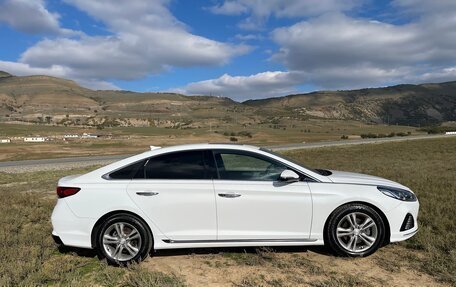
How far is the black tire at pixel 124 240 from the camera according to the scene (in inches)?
206

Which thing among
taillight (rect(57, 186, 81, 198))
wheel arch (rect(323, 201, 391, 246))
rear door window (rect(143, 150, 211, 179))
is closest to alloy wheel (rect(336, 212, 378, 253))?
wheel arch (rect(323, 201, 391, 246))

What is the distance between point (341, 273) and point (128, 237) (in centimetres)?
267

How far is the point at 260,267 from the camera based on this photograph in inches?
200

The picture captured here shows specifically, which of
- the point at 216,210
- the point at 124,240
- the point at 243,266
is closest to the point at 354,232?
the point at 243,266

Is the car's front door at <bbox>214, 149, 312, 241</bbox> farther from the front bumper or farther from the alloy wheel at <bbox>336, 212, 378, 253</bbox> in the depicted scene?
the front bumper

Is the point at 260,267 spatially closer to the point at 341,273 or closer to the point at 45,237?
the point at 341,273

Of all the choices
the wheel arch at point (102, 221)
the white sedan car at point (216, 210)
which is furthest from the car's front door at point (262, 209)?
the wheel arch at point (102, 221)

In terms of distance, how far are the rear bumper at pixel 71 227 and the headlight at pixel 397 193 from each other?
12.5 ft

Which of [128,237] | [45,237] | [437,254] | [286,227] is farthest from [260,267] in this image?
[45,237]

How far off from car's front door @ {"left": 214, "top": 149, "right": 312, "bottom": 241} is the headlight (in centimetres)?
104

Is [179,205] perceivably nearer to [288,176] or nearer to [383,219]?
[288,176]

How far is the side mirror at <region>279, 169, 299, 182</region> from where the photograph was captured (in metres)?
5.22

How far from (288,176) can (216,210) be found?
101cm

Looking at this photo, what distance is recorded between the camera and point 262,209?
519cm
